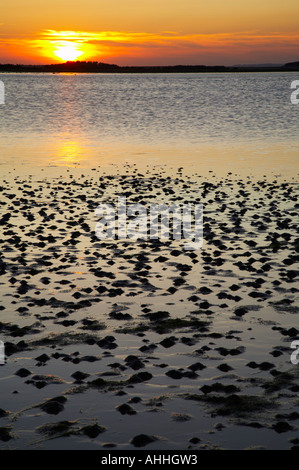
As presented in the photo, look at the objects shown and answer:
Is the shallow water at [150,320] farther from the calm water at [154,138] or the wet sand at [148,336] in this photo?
the calm water at [154,138]

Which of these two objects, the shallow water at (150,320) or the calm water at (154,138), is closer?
the shallow water at (150,320)

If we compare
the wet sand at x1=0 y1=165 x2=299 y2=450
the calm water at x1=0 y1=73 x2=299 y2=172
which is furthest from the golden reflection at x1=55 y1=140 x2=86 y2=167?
the wet sand at x1=0 y1=165 x2=299 y2=450

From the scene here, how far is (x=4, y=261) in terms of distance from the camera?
781 inches

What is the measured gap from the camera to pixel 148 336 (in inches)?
551

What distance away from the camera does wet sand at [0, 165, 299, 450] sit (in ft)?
33.6

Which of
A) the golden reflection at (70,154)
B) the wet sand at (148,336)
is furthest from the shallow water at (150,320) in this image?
the golden reflection at (70,154)

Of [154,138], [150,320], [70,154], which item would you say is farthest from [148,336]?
[154,138]

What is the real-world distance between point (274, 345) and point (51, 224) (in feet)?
45.9

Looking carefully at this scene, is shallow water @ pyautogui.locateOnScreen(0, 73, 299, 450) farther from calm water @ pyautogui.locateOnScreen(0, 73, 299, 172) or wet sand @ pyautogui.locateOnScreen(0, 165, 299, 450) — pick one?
calm water @ pyautogui.locateOnScreen(0, 73, 299, 172)

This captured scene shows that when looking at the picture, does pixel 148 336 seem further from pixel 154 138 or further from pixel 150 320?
pixel 154 138

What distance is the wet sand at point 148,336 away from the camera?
10227 millimetres

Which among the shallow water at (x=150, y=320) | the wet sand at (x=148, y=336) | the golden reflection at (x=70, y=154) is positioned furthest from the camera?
the golden reflection at (x=70, y=154)

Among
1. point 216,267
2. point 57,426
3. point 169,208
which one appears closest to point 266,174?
point 169,208
